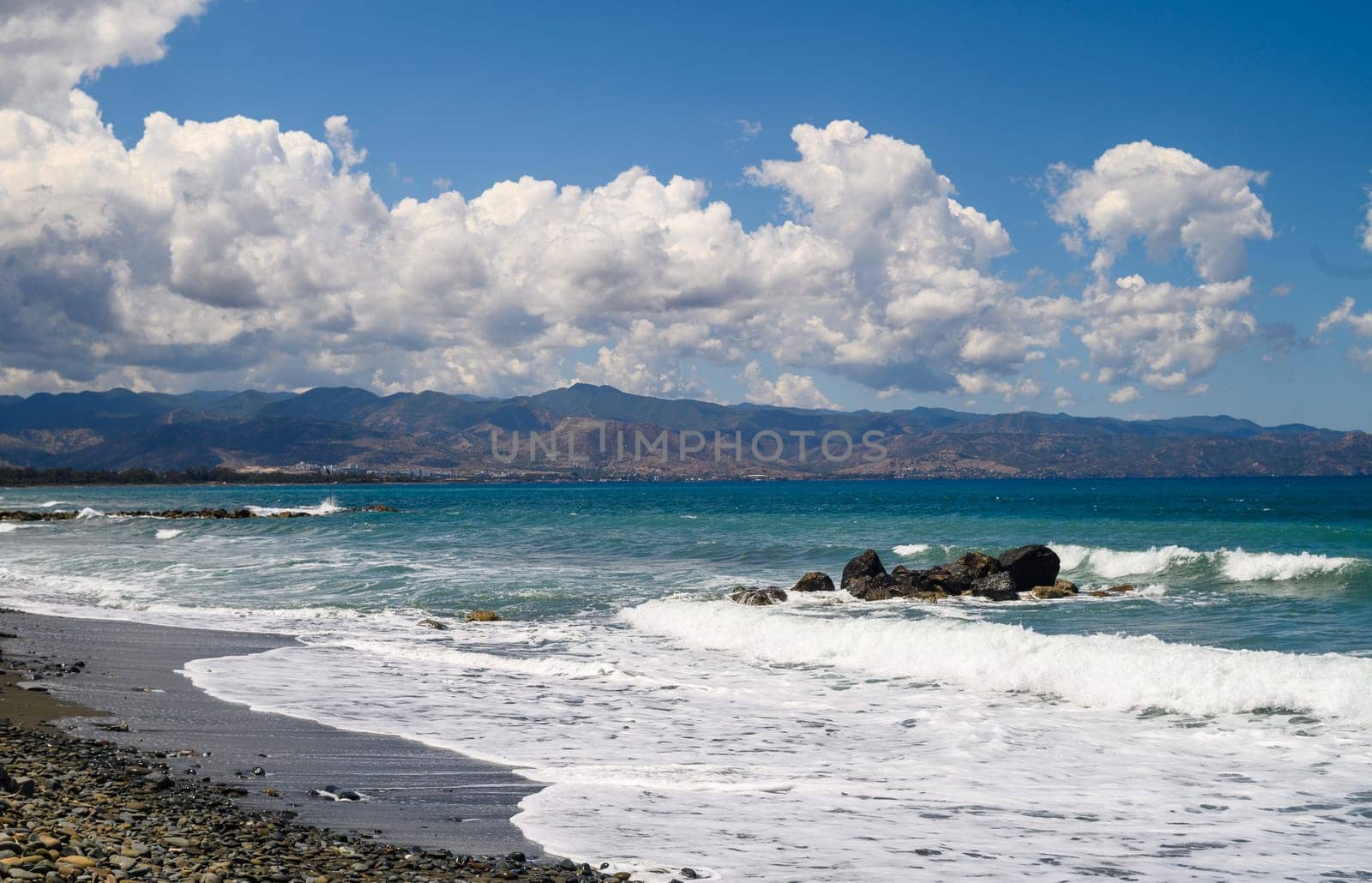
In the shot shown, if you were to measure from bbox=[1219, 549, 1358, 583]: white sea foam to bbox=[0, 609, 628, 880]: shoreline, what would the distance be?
91.8 feet

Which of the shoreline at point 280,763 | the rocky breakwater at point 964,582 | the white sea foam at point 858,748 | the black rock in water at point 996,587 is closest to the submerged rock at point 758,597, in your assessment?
the rocky breakwater at point 964,582

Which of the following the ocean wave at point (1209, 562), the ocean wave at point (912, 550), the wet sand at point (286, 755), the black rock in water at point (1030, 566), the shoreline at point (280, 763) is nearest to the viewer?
the shoreline at point (280, 763)

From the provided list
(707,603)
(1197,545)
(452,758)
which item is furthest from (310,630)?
(1197,545)

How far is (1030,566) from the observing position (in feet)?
94.0

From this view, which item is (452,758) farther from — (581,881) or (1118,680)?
(1118,680)

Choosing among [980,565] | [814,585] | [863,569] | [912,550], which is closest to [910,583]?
[863,569]

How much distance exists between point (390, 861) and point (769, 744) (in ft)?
19.0

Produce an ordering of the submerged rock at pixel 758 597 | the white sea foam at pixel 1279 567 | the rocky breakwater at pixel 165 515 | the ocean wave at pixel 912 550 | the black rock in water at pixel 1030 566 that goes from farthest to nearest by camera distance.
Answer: the rocky breakwater at pixel 165 515 < the ocean wave at pixel 912 550 < the white sea foam at pixel 1279 567 < the black rock in water at pixel 1030 566 < the submerged rock at pixel 758 597

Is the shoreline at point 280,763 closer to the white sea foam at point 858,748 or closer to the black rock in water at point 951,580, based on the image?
the white sea foam at point 858,748

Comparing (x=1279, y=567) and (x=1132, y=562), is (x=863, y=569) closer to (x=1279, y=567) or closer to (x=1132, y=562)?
(x=1132, y=562)

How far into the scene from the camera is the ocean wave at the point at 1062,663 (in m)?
13.8

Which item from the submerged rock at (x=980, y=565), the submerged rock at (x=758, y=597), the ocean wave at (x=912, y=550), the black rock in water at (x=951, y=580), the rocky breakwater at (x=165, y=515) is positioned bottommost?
the rocky breakwater at (x=165, y=515)

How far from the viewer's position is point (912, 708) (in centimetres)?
1446

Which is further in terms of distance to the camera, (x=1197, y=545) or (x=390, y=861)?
(x=1197, y=545)
